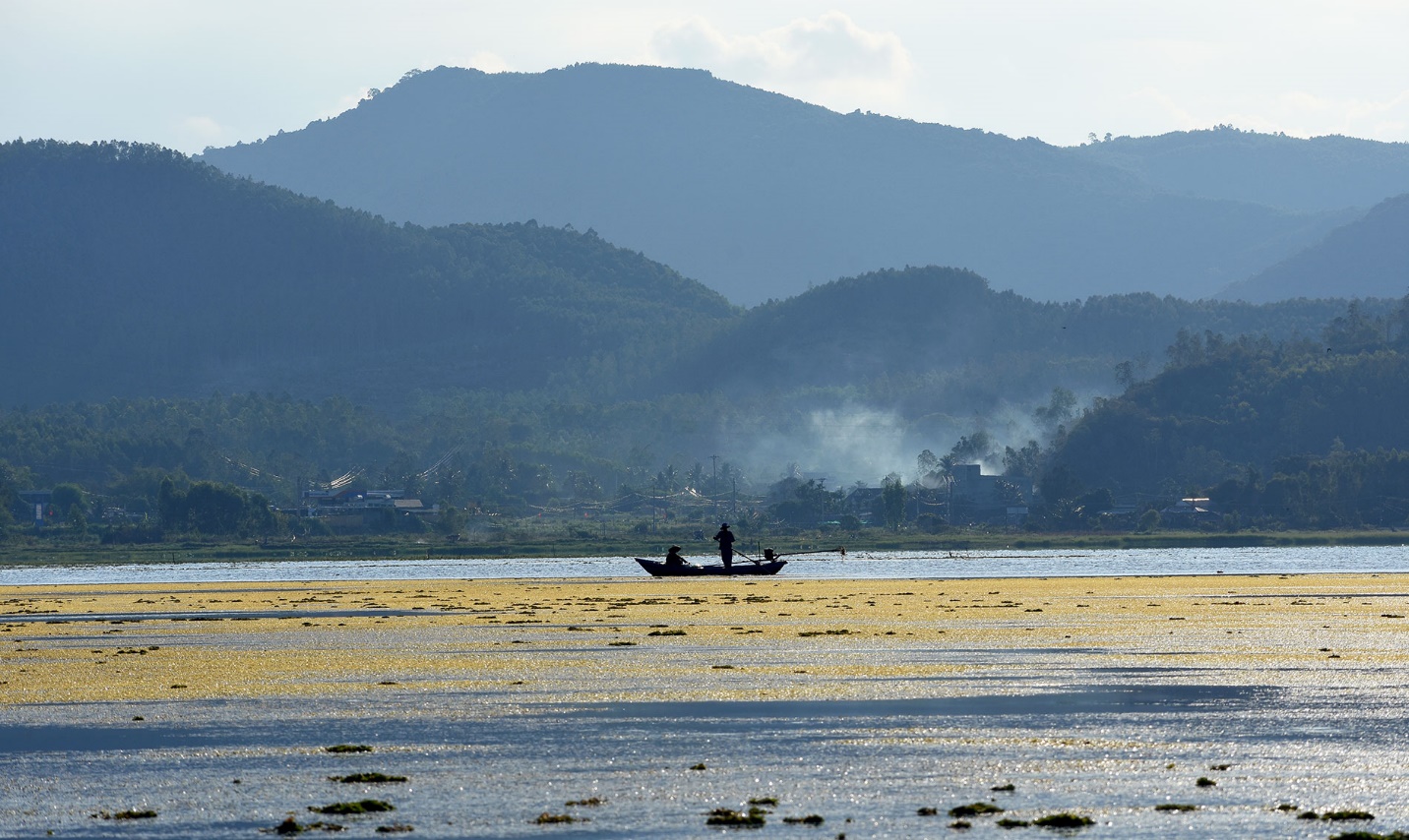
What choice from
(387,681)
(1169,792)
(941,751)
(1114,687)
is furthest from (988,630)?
(1169,792)

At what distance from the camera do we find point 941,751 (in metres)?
25.1

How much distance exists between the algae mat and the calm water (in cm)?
4824

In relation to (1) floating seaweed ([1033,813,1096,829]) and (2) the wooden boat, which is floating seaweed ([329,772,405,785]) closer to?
(1) floating seaweed ([1033,813,1096,829])

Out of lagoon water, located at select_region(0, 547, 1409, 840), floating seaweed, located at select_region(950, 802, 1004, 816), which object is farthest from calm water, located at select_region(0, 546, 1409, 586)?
floating seaweed, located at select_region(950, 802, 1004, 816)

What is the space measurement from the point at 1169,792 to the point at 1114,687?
33.7 feet

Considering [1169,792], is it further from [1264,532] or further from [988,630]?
[1264,532]

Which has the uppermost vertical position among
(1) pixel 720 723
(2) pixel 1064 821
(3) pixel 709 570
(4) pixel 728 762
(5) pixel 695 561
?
(3) pixel 709 570

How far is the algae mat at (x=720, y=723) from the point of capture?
2138 cm

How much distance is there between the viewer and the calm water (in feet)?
330

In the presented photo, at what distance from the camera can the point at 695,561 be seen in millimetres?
140500

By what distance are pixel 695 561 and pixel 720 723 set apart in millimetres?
112230

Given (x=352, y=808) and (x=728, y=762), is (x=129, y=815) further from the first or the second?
(x=728, y=762)

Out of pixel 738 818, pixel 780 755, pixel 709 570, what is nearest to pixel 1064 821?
pixel 738 818

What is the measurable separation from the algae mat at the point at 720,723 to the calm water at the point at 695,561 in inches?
1899
